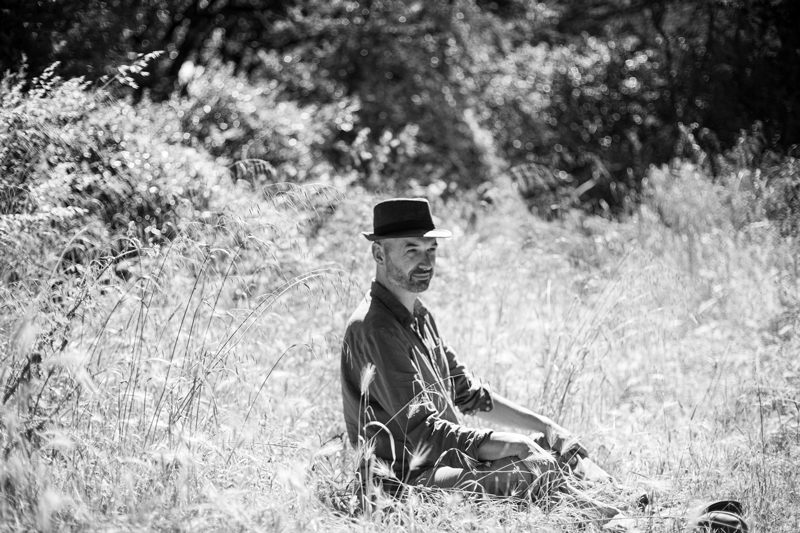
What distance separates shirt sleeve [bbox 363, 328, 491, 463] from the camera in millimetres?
2641

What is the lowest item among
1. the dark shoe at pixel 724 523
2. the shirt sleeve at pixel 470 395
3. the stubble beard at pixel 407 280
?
the dark shoe at pixel 724 523

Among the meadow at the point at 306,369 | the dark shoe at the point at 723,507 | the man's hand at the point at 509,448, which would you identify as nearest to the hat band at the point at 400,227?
the meadow at the point at 306,369

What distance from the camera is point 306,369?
3705 millimetres

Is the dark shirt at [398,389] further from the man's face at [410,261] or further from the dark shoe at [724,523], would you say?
the dark shoe at [724,523]

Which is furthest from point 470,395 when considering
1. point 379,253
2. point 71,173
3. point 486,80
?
point 486,80

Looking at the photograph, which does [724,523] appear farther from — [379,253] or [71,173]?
[71,173]

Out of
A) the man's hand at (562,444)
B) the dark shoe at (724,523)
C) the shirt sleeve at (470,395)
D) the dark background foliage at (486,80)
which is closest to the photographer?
the dark shoe at (724,523)

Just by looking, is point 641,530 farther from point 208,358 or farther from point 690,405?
point 208,358

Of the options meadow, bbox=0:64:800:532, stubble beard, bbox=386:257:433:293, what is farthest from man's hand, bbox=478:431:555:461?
stubble beard, bbox=386:257:433:293

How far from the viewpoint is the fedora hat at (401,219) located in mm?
3008

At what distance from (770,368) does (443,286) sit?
83.0 inches

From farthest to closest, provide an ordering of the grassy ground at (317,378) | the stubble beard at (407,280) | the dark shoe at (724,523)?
the stubble beard at (407,280), the dark shoe at (724,523), the grassy ground at (317,378)

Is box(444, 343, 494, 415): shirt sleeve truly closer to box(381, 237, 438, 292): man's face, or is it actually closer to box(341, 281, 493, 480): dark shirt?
box(341, 281, 493, 480): dark shirt

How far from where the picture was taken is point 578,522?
2.49 m
